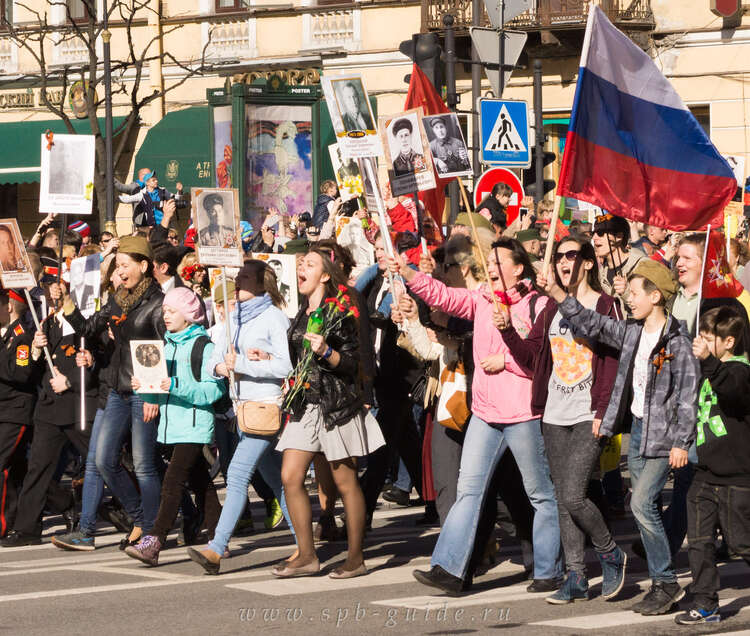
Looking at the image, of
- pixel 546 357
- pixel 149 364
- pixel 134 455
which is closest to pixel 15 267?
pixel 134 455

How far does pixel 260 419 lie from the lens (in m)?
9.67

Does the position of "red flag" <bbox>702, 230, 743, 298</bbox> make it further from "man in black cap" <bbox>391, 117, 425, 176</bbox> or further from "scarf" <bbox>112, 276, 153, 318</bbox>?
"scarf" <bbox>112, 276, 153, 318</bbox>

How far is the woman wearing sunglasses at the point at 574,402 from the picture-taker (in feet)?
27.7

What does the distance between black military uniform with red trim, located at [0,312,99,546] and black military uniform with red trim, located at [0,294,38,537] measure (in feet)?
0.31

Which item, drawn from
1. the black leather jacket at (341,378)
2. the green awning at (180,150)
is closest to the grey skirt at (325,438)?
the black leather jacket at (341,378)

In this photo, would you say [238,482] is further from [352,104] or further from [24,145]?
[24,145]

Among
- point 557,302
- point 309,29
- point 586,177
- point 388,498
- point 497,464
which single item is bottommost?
point 388,498

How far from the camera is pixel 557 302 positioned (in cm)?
857

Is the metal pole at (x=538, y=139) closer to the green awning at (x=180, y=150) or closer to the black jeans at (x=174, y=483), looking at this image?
the green awning at (x=180, y=150)

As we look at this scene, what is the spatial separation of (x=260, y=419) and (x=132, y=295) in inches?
65.4

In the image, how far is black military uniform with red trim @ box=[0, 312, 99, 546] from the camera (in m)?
11.4

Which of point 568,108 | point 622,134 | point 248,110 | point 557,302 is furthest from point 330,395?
point 568,108

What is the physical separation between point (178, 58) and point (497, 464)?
25022mm

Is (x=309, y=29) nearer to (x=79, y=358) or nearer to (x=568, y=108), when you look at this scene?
(x=568, y=108)
